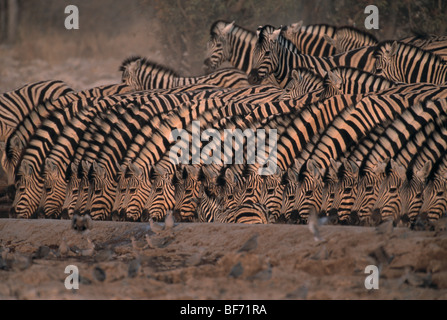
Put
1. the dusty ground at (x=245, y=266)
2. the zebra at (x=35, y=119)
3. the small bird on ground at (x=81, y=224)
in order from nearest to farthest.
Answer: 1. the dusty ground at (x=245, y=266)
2. the small bird on ground at (x=81, y=224)
3. the zebra at (x=35, y=119)

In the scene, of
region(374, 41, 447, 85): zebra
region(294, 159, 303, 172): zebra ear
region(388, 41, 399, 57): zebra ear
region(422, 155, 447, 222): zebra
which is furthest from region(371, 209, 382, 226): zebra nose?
region(388, 41, 399, 57): zebra ear

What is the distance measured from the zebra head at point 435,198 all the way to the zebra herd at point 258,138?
0.01 m

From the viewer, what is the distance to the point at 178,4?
75.0 feet

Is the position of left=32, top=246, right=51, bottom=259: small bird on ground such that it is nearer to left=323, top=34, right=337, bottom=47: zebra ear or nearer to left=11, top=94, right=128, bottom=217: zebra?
left=11, top=94, right=128, bottom=217: zebra

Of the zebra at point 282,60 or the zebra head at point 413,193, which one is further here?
the zebra at point 282,60

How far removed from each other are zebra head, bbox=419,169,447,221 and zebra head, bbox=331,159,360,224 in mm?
865

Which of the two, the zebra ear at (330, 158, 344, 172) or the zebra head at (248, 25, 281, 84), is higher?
the zebra head at (248, 25, 281, 84)

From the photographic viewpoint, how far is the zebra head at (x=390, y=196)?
8.27 m

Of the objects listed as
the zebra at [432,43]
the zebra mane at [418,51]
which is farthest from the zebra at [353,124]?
the zebra at [432,43]

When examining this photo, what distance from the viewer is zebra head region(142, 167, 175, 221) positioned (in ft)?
31.8

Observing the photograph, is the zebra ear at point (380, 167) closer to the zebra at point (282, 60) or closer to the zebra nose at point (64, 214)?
the zebra nose at point (64, 214)

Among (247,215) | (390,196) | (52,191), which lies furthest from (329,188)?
(52,191)

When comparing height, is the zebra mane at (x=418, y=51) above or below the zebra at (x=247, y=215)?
above
